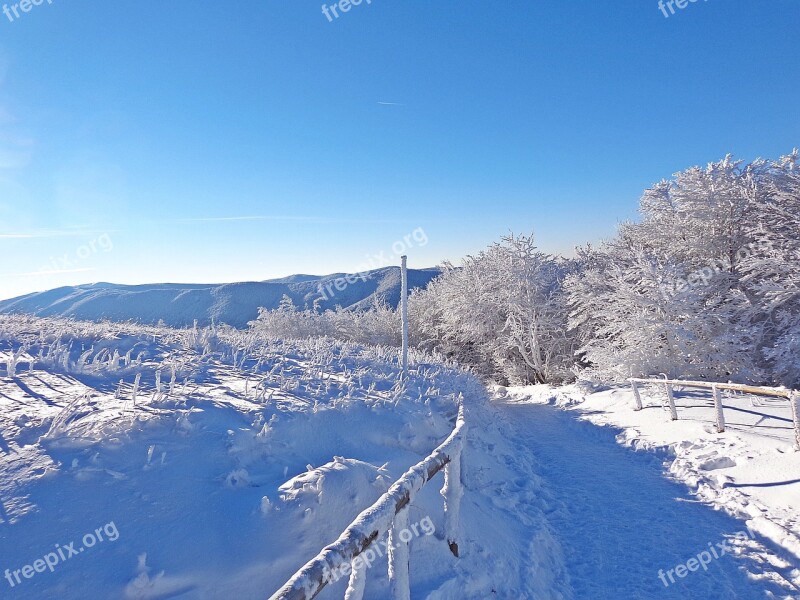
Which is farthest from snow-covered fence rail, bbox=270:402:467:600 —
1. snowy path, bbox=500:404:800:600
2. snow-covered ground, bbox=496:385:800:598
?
snow-covered ground, bbox=496:385:800:598

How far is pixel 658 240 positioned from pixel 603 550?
20.0 metres

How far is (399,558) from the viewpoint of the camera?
9.74 feet

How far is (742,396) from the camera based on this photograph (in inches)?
414

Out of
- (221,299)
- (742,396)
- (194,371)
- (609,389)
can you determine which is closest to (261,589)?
(194,371)

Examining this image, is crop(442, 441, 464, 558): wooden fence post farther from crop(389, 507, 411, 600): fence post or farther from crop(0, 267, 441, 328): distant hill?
crop(0, 267, 441, 328): distant hill

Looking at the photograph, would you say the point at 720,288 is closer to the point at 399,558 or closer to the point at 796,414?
the point at 796,414

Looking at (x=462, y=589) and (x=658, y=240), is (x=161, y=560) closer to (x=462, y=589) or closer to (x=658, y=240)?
(x=462, y=589)

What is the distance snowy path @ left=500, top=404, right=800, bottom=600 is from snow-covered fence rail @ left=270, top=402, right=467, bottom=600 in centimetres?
179

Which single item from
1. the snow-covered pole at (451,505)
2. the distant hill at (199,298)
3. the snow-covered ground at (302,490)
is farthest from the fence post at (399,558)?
the distant hill at (199,298)

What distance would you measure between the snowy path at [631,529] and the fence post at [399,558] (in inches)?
93.9

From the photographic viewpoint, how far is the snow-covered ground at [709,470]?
4656mm

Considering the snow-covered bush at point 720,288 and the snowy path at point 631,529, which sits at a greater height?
the snow-covered bush at point 720,288

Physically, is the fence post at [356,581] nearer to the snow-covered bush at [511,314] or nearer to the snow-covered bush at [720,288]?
the snow-covered bush at [720,288]

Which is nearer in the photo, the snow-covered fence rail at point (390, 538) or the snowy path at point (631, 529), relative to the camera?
the snow-covered fence rail at point (390, 538)
